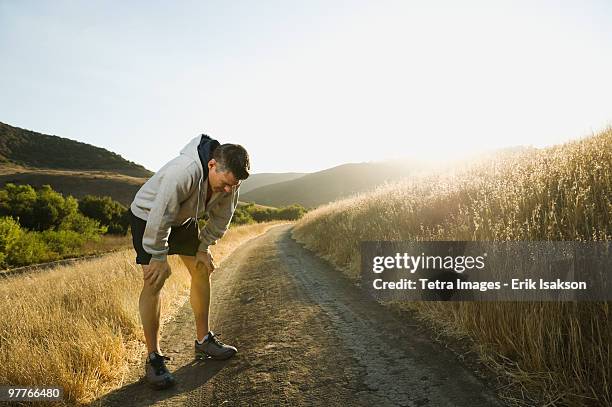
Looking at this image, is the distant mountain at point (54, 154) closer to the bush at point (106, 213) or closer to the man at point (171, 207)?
the bush at point (106, 213)

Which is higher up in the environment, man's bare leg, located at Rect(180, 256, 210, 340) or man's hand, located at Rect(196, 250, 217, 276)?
man's hand, located at Rect(196, 250, 217, 276)

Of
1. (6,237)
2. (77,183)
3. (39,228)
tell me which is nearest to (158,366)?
(6,237)

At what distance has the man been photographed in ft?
10.2

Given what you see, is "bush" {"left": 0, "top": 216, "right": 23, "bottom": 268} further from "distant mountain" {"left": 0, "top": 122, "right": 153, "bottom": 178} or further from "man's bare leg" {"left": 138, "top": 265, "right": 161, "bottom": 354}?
"distant mountain" {"left": 0, "top": 122, "right": 153, "bottom": 178}

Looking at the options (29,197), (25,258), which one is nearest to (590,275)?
(25,258)

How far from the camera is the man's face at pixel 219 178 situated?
3.22m

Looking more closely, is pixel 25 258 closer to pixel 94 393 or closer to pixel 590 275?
pixel 94 393

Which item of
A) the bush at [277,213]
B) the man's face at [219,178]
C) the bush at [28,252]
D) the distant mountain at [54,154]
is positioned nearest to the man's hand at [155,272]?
the man's face at [219,178]

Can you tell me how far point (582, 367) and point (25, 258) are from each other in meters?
27.0

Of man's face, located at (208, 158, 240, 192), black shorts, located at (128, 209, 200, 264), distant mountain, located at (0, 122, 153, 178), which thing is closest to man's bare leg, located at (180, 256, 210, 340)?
black shorts, located at (128, 209, 200, 264)

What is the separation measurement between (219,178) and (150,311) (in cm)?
135

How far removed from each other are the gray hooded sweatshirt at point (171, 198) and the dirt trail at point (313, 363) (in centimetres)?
121

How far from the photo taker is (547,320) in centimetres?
288

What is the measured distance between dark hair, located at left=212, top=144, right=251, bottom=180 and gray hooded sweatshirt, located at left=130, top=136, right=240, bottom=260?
0.20 meters
